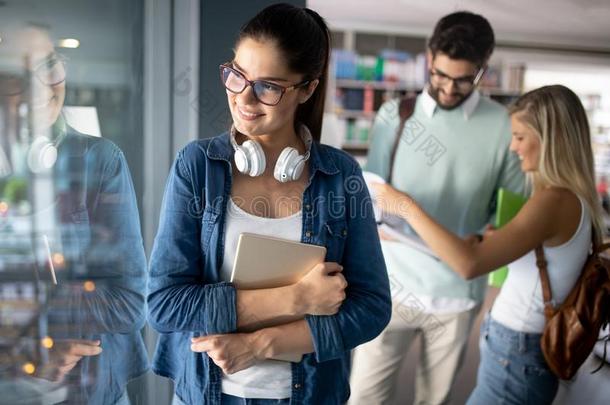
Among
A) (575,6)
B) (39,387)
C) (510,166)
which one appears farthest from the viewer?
(575,6)

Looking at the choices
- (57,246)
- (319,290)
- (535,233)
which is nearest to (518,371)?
(535,233)

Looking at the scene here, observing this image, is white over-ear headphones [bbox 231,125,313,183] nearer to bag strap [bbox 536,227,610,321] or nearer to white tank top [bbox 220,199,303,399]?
white tank top [bbox 220,199,303,399]

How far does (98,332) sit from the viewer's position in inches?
34.3

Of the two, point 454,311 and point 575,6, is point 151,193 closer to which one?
point 454,311

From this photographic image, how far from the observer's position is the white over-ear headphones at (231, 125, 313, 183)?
865mm

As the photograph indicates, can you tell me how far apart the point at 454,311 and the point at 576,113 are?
643mm

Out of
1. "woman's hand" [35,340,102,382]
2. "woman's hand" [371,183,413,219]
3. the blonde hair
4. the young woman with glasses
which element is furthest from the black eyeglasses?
the blonde hair

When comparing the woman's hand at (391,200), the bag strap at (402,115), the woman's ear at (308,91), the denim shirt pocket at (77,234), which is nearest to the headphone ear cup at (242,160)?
the woman's ear at (308,91)

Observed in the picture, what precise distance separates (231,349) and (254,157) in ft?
0.96

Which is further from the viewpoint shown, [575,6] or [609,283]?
[575,6]

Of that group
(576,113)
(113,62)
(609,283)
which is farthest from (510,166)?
(113,62)

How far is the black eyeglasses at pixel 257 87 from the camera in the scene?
0.83 m

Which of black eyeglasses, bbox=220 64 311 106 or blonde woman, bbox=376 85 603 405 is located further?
blonde woman, bbox=376 85 603 405

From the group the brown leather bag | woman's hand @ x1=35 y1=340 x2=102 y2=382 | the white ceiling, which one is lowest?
the brown leather bag
